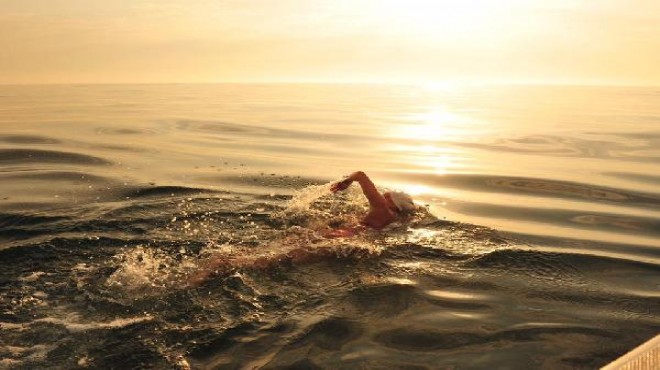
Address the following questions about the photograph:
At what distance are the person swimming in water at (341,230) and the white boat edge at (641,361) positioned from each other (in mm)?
3626

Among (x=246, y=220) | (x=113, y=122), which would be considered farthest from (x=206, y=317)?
(x=113, y=122)

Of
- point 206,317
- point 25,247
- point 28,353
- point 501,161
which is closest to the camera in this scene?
point 28,353

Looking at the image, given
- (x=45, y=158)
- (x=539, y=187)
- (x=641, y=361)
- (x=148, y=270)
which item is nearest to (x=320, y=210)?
(x=148, y=270)

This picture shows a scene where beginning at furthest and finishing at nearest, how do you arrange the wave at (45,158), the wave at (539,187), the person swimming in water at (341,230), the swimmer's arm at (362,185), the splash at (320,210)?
the wave at (45,158)
the wave at (539,187)
the splash at (320,210)
the swimmer's arm at (362,185)
the person swimming in water at (341,230)

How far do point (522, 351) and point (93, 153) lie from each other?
42.9 ft

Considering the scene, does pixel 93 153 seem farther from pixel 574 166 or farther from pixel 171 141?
pixel 574 166

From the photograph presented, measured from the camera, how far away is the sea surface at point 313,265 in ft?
15.1

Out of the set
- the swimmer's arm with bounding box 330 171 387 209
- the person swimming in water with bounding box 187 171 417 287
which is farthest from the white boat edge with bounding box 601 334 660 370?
the swimmer's arm with bounding box 330 171 387 209

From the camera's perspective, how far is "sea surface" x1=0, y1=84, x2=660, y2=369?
4.61 meters

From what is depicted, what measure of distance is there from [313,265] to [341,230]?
1096 millimetres

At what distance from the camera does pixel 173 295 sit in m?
5.46

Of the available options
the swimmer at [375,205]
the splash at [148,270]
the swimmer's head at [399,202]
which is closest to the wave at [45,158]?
the splash at [148,270]

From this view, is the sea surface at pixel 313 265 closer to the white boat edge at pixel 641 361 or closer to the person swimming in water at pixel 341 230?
the person swimming in water at pixel 341 230

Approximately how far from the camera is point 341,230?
7504 millimetres
